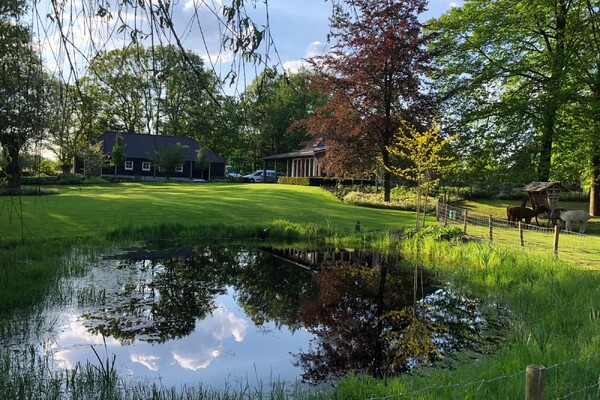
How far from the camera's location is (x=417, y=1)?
24500 mm

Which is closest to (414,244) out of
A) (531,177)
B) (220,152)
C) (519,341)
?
(519,341)

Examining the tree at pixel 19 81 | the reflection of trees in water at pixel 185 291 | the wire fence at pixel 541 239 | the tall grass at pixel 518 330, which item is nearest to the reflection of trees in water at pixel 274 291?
the reflection of trees in water at pixel 185 291

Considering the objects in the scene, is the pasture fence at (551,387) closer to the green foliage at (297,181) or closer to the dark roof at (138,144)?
the green foliage at (297,181)

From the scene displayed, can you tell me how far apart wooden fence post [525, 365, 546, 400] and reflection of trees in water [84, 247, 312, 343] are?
5.78m

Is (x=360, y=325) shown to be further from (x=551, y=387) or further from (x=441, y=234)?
(x=441, y=234)

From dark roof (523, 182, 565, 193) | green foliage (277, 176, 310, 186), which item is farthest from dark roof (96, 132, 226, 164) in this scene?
dark roof (523, 182, 565, 193)

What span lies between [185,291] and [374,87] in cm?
1881

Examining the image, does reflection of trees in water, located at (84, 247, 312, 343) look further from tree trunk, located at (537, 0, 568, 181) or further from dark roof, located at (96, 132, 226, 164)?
dark roof, located at (96, 132, 226, 164)

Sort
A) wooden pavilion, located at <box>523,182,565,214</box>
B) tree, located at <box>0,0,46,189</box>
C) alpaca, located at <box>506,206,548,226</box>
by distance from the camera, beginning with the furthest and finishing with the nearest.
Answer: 1. alpaca, located at <box>506,206,548,226</box>
2. wooden pavilion, located at <box>523,182,565,214</box>
3. tree, located at <box>0,0,46,189</box>

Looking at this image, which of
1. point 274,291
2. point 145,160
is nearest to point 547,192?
point 274,291

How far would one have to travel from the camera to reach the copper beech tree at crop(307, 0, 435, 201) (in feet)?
79.3

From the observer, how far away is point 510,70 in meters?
22.4

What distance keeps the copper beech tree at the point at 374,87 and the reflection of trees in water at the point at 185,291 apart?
1296 cm

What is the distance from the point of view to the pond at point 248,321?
20.9ft
